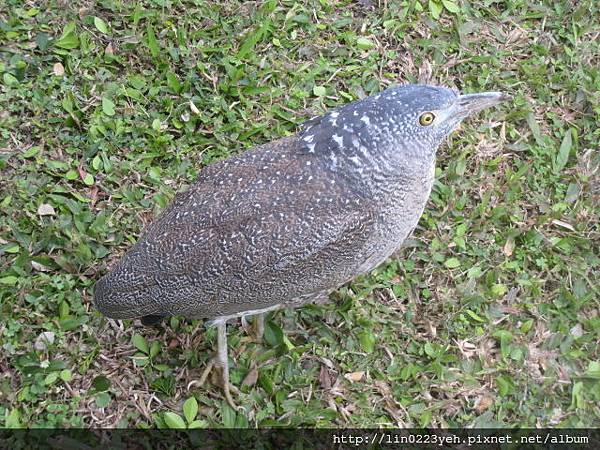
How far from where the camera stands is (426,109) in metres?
2.90

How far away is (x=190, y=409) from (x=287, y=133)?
1885 mm

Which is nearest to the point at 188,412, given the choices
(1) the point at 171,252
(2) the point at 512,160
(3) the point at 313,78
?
(1) the point at 171,252

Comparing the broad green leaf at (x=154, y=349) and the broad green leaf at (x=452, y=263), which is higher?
the broad green leaf at (x=154, y=349)

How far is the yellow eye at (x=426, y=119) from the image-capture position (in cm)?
291

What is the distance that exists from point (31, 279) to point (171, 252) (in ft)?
3.91

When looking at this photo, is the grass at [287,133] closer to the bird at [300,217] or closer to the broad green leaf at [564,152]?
the broad green leaf at [564,152]

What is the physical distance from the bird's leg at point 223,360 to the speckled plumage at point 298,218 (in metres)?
0.37

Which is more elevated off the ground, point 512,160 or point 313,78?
point 313,78

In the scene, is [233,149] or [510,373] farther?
[233,149]

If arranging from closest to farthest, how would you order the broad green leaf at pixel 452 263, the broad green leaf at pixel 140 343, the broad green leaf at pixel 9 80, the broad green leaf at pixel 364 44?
the broad green leaf at pixel 140 343
the broad green leaf at pixel 452 263
the broad green leaf at pixel 9 80
the broad green leaf at pixel 364 44

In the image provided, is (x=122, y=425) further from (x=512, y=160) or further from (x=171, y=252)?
(x=512, y=160)

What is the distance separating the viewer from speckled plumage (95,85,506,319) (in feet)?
9.48

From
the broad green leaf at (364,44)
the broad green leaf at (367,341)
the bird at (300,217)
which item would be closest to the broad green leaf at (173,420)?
the bird at (300,217)

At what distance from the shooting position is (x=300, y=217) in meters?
2.89
